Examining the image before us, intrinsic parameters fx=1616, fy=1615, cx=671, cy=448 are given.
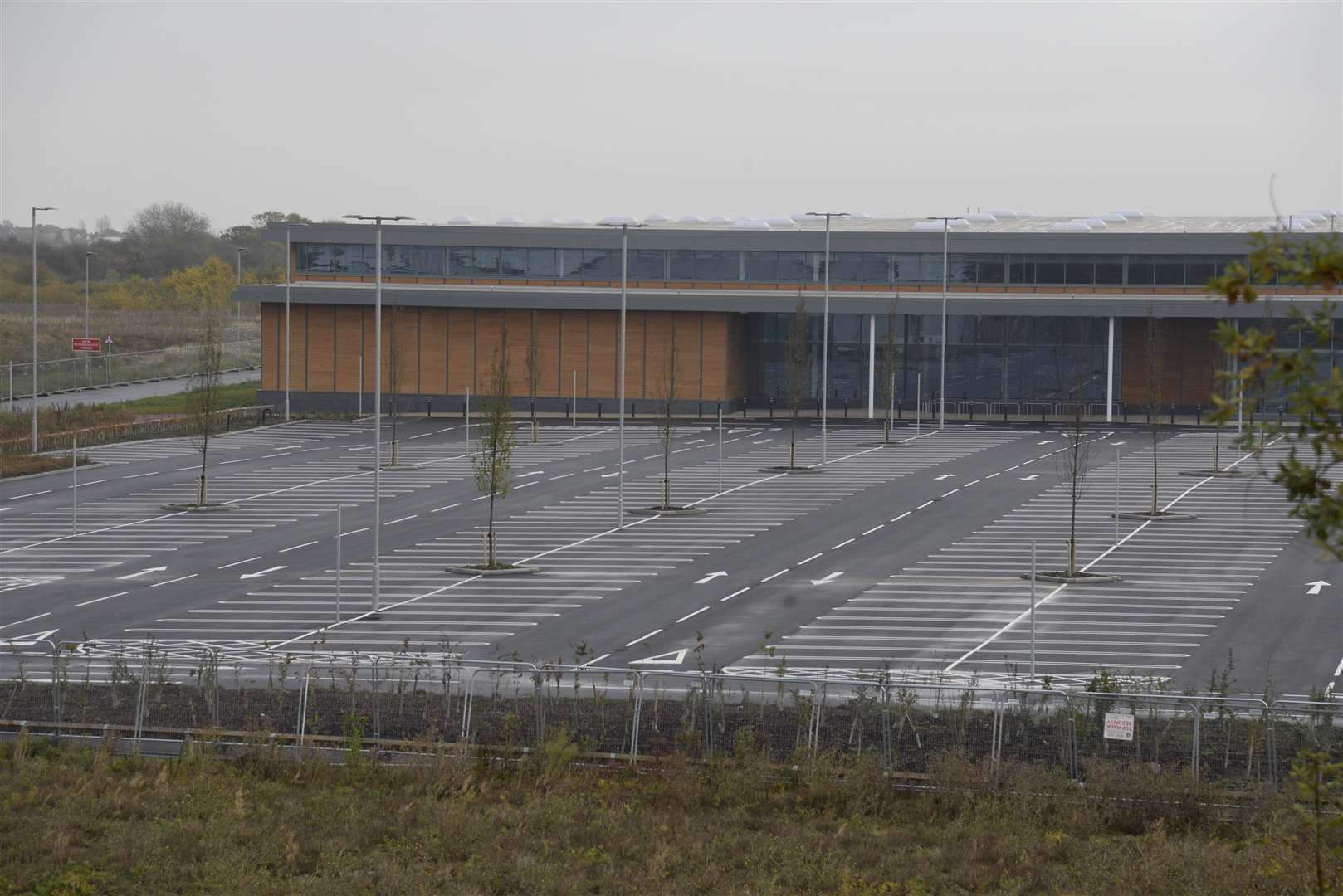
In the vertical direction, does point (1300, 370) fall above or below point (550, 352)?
below

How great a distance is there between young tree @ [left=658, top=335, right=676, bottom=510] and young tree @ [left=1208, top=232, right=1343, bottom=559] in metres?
36.2

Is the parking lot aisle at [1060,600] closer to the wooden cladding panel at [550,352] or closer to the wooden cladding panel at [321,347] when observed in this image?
the wooden cladding panel at [550,352]

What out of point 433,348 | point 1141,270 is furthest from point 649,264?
point 1141,270

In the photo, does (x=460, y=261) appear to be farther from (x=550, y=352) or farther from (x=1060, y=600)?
(x=1060, y=600)

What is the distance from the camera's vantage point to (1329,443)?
6535mm

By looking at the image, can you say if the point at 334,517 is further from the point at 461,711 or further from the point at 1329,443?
the point at 1329,443

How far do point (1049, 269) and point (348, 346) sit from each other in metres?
31.2

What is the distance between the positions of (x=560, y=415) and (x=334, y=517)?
28661mm

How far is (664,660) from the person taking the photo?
2572 centimetres

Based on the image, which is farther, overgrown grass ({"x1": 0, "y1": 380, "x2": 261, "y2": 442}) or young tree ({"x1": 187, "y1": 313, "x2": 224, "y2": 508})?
overgrown grass ({"x1": 0, "y1": 380, "x2": 261, "y2": 442})

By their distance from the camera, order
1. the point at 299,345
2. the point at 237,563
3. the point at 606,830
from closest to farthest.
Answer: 1. the point at 606,830
2. the point at 237,563
3. the point at 299,345

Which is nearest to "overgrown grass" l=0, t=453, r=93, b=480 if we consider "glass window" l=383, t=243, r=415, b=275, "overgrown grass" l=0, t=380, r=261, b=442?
"overgrown grass" l=0, t=380, r=261, b=442

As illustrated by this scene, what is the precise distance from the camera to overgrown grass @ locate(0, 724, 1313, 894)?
1407cm

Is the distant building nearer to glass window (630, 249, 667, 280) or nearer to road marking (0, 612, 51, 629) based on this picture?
glass window (630, 249, 667, 280)
